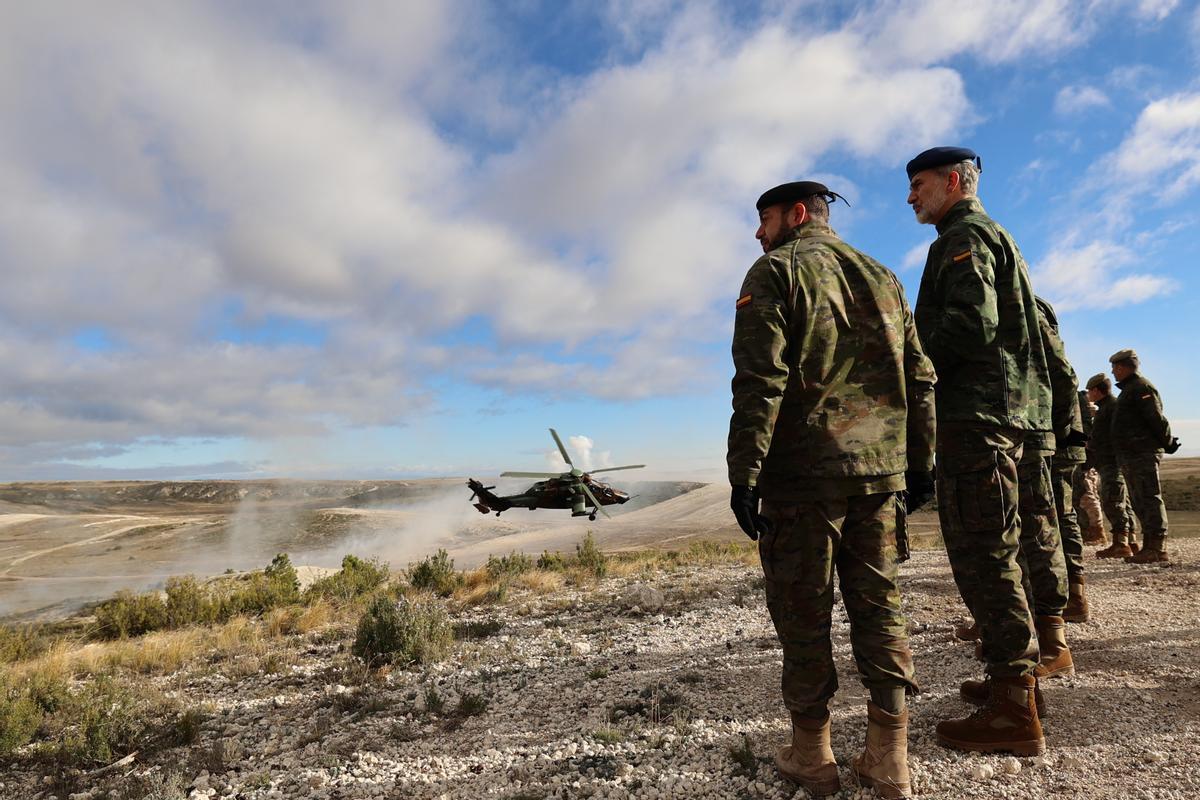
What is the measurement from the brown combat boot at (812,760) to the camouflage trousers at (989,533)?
3.49 ft

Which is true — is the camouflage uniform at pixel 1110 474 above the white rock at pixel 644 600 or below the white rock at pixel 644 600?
above

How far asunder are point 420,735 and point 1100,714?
4038 millimetres

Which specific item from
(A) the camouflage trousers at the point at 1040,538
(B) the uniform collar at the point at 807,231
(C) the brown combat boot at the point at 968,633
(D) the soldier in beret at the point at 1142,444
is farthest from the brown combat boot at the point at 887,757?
(D) the soldier in beret at the point at 1142,444

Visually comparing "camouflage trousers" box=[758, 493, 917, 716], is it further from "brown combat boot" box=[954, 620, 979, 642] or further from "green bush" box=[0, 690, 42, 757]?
"green bush" box=[0, 690, 42, 757]

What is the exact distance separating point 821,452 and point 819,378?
1.15ft

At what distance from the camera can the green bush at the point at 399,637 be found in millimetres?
5523

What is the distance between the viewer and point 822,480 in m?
2.67

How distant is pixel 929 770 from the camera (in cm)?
283

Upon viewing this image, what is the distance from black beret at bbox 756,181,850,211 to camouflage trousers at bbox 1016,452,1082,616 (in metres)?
2.20

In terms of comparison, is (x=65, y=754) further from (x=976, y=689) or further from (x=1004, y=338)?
(x=1004, y=338)

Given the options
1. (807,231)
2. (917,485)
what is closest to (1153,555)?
(917,485)

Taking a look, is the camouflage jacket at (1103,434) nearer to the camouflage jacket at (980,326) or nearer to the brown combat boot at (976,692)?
the camouflage jacket at (980,326)

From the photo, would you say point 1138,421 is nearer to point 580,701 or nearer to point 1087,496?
point 1087,496

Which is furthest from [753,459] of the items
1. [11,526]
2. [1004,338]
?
[11,526]
